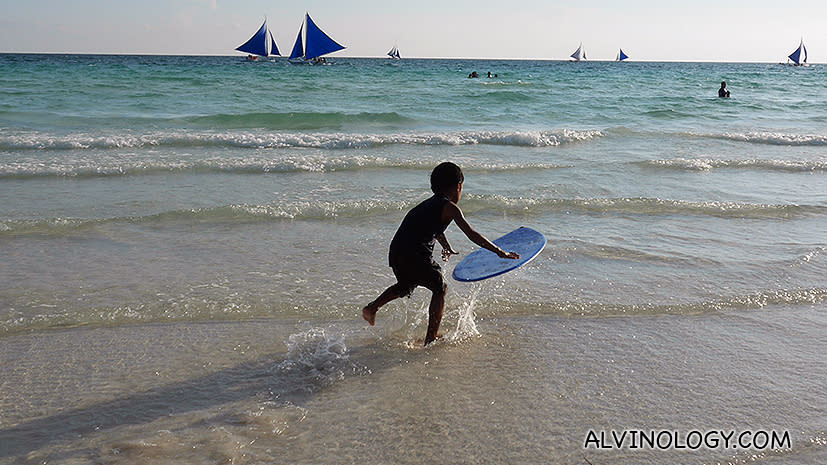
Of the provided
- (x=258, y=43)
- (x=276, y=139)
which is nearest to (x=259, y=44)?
(x=258, y=43)

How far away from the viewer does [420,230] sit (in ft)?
14.4

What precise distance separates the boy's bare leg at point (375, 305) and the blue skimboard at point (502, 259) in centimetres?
44

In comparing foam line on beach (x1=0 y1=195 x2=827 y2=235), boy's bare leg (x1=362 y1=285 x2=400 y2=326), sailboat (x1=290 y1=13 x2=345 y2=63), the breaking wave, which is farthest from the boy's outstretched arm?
sailboat (x1=290 y1=13 x2=345 y2=63)

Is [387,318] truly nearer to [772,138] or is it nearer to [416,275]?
Answer: [416,275]

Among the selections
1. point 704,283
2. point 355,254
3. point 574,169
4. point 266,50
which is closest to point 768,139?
point 574,169

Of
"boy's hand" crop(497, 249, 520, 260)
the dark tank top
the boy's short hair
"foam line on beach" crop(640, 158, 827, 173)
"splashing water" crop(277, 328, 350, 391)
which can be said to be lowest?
"splashing water" crop(277, 328, 350, 391)

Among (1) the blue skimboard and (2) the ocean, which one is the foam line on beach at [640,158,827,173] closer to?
(2) the ocean

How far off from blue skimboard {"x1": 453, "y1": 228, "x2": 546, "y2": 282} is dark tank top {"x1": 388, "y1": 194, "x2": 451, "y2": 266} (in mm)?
367

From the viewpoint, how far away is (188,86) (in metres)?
28.8

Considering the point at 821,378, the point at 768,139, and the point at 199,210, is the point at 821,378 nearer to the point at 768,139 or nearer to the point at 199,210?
the point at 199,210

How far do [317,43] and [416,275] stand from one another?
59479mm

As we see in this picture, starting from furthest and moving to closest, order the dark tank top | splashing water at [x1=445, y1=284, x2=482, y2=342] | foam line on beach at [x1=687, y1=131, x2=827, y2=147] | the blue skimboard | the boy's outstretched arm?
foam line on beach at [x1=687, y1=131, x2=827, y2=147] → splashing water at [x1=445, y1=284, x2=482, y2=342] → the blue skimboard → the dark tank top → the boy's outstretched arm

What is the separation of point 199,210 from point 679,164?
26.9 feet

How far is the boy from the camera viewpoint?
14.2 feet
